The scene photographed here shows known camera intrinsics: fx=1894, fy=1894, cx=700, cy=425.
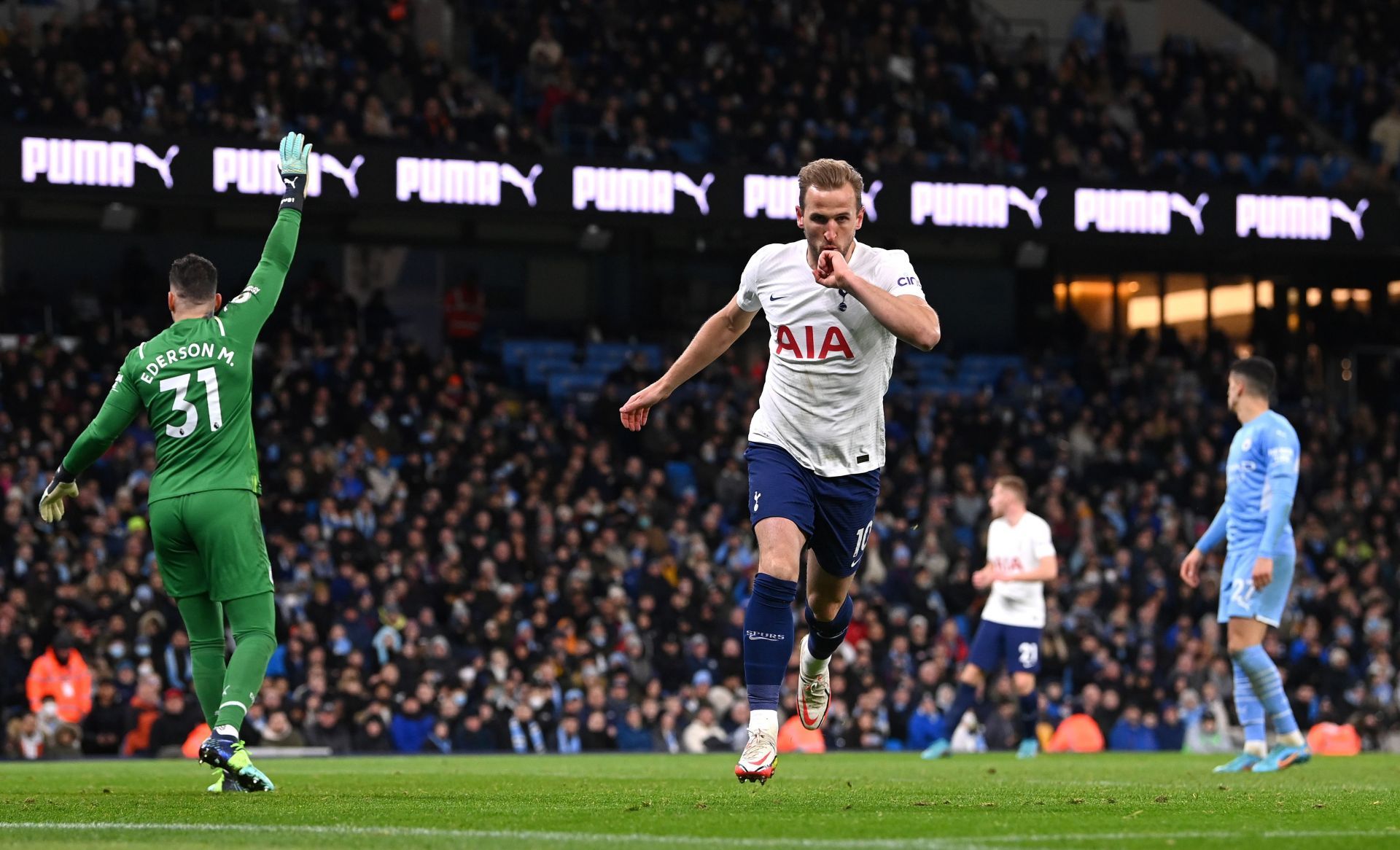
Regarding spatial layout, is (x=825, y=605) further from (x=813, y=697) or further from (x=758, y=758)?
(x=758, y=758)

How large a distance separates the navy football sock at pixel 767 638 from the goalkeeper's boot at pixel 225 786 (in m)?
2.39

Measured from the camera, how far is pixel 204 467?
8508 millimetres

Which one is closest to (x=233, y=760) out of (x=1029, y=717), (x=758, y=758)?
(x=758, y=758)

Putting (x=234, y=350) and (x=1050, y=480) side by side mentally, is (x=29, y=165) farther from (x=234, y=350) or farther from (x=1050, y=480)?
(x=234, y=350)

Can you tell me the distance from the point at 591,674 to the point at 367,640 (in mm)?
2533

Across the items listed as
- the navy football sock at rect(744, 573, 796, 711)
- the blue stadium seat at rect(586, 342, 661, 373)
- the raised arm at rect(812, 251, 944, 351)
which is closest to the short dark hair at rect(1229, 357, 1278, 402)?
the raised arm at rect(812, 251, 944, 351)

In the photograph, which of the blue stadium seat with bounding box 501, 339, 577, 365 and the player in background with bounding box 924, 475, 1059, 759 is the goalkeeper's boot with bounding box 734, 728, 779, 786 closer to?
the player in background with bounding box 924, 475, 1059, 759

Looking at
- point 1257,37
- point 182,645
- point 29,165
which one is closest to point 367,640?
point 182,645

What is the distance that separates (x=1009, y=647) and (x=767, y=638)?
8351mm

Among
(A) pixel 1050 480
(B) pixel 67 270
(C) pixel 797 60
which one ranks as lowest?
(A) pixel 1050 480

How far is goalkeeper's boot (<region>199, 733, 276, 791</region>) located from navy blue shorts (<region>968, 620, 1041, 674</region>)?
8.68m

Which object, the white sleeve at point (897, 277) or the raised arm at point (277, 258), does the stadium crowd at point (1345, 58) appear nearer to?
the white sleeve at point (897, 277)

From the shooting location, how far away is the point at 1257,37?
37156 mm

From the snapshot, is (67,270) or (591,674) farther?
(67,270)
